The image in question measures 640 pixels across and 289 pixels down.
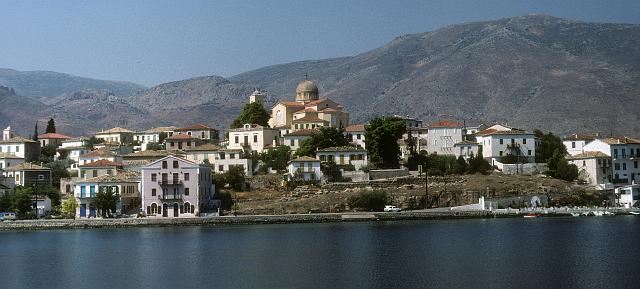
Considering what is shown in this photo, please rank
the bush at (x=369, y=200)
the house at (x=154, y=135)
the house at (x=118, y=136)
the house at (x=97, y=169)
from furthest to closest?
1. the house at (x=118, y=136)
2. the house at (x=154, y=135)
3. the house at (x=97, y=169)
4. the bush at (x=369, y=200)

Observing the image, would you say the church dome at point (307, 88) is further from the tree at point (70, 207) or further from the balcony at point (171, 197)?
the tree at point (70, 207)

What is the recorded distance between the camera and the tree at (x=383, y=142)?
249 ft

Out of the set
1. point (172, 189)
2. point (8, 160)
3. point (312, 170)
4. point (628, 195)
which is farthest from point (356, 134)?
point (8, 160)

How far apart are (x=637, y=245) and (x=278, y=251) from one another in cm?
1811

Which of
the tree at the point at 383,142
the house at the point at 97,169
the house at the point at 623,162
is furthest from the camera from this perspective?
the house at the point at 623,162

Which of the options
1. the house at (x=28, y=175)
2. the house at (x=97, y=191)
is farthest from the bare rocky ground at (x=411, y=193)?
the house at (x=28, y=175)

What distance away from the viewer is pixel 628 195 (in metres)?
75.2

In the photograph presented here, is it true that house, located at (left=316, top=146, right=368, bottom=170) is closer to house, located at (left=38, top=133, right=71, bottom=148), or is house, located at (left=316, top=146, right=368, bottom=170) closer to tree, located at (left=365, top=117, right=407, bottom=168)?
tree, located at (left=365, top=117, right=407, bottom=168)

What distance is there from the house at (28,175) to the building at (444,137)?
34.7m

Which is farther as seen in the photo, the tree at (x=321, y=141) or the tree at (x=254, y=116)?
the tree at (x=254, y=116)

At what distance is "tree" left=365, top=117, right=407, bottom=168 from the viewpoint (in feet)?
249

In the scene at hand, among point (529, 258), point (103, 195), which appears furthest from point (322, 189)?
point (529, 258)

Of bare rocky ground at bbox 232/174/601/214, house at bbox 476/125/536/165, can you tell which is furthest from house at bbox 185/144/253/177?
house at bbox 476/125/536/165

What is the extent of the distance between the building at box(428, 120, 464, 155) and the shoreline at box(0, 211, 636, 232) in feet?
49.2
